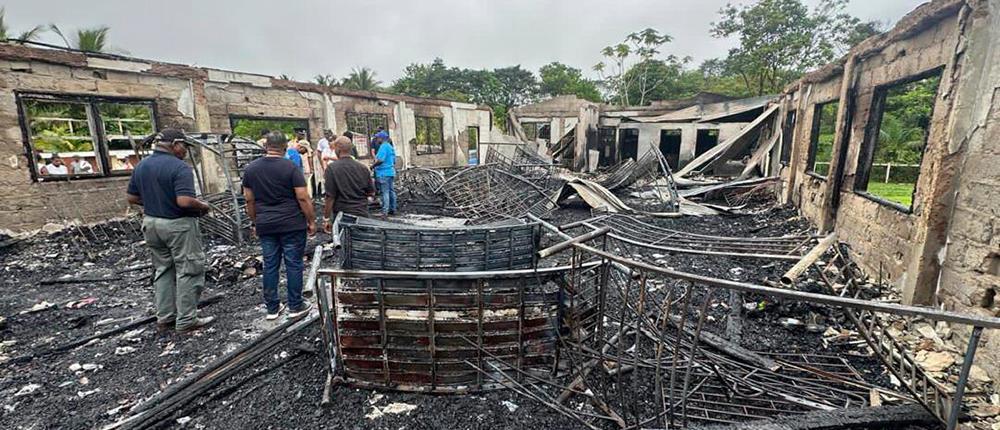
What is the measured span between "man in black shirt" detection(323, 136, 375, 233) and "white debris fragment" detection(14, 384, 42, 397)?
2.39m

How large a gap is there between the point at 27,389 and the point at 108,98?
5.69 m

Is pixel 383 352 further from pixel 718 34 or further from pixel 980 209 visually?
pixel 718 34

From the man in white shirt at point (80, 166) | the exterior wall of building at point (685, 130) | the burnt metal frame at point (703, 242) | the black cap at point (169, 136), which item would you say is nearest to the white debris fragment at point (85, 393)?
the black cap at point (169, 136)

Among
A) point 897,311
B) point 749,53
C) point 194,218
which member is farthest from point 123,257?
point 749,53

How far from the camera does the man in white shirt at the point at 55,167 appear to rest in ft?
20.1

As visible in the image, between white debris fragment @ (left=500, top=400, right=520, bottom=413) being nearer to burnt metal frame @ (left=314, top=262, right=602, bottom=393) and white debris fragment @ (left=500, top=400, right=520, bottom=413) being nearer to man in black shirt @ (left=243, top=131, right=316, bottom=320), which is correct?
burnt metal frame @ (left=314, top=262, right=602, bottom=393)

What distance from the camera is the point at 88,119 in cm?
631

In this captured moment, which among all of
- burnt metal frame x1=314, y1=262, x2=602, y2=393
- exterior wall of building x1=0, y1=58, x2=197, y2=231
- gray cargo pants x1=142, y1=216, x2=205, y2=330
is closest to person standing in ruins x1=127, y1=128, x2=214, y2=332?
gray cargo pants x1=142, y1=216, x2=205, y2=330

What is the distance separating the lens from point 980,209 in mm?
2674

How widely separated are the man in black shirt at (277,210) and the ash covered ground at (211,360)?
502 millimetres

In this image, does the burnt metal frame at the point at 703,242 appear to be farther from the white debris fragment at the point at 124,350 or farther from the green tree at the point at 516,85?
the green tree at the point at 516,85

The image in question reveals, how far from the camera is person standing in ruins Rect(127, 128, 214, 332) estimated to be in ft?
10.6

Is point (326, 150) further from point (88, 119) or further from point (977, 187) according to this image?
point (977, 187)

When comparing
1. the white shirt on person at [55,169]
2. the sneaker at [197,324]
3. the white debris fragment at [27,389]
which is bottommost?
the white debris fragment at [27,389]
